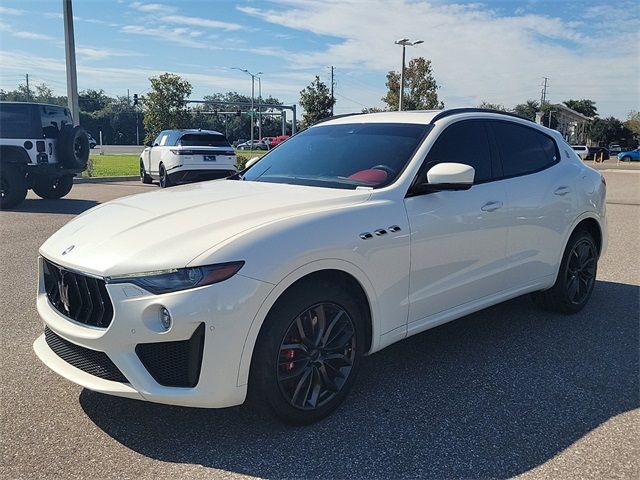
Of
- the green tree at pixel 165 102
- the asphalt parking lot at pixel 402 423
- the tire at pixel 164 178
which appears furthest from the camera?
the green tree at pixel 165 102

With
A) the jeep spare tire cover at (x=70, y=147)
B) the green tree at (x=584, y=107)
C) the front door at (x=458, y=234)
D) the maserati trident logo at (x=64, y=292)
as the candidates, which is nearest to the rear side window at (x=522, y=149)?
the front door at (x=458, y=234)

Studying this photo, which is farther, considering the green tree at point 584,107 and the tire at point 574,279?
the green tree at point 584,107

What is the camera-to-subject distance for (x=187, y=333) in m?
2.63

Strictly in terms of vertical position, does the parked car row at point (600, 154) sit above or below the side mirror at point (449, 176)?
below

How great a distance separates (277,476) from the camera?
265cm

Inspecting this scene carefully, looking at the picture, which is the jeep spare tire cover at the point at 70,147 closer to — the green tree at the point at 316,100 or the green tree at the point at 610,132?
the green tree at the point at 316,100

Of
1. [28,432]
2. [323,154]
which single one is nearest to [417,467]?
[28,432]

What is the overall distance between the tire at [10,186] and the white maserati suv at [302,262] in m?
8.80

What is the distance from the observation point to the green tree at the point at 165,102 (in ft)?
123

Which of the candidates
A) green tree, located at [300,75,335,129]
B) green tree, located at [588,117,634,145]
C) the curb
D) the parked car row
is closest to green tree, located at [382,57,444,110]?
green tree, located at [300,75,335,129]

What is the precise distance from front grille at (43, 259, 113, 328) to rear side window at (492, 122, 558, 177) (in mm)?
3069

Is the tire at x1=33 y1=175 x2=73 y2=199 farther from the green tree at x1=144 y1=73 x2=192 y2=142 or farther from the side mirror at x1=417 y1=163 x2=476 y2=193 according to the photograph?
the green tree at x1=144 y1=73 x2=192 y2=142

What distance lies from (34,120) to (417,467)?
11443 millimetres

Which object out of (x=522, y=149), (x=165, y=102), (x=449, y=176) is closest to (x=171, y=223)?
(x=449, y=176)
